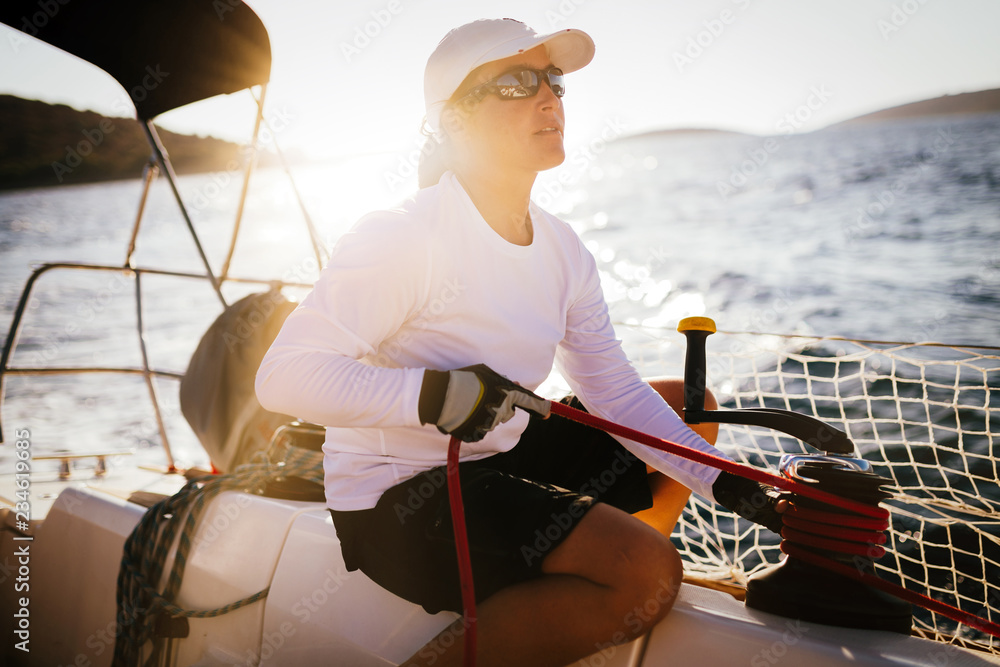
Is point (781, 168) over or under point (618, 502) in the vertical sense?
over

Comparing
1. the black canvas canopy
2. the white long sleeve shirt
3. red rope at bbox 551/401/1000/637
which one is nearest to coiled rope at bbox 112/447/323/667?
the white long sleeve shirt

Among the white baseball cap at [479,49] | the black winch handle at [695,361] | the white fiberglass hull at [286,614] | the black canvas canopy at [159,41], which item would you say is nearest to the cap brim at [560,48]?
the white baseball cap at [479,49]

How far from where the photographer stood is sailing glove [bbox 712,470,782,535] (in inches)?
45.3

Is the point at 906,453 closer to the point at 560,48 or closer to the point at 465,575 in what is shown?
the point at 560,48

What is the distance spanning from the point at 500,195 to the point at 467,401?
1.73 feet

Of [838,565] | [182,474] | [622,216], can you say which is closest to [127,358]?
[182,474]

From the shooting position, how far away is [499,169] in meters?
1.30

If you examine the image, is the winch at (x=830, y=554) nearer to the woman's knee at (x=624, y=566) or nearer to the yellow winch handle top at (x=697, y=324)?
the woman's knee at (x=624, y=566)

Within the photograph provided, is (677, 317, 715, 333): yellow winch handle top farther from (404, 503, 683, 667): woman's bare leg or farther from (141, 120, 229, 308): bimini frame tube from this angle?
(141, 120, 229, 308): bimini frame tube

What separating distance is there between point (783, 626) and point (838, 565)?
129 millimetres

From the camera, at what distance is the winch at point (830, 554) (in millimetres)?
1006

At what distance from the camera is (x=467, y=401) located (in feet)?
3.16

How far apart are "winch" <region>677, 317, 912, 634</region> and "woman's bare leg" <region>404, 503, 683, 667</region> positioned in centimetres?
20

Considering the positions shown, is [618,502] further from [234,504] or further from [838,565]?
[234,504]
